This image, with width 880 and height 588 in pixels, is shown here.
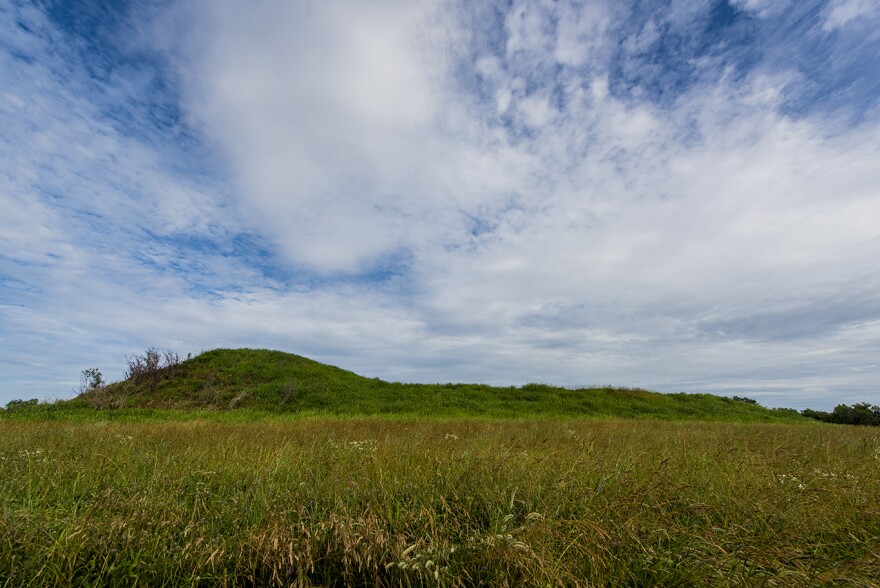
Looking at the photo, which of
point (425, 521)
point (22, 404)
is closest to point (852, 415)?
point (425, 521)

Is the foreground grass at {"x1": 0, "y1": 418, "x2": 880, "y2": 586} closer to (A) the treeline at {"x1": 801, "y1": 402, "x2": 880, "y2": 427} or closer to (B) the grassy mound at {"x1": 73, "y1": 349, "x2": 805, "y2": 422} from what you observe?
(B) the grassy mound at {"x1": 73, "y1": 349, "x2": 805, "y2": 422}

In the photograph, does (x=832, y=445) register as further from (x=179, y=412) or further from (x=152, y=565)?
(x=179, y=412)

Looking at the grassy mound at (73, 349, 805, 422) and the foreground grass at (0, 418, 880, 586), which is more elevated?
the grassy mound at (73, 349, 805, 422)

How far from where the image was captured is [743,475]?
18.4 ft

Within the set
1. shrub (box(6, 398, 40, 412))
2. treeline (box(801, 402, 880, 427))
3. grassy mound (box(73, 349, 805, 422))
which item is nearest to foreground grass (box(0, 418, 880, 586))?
grassy mound (box(73, 349, 805, 422))

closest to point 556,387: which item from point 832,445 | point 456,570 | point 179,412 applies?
point 832,445

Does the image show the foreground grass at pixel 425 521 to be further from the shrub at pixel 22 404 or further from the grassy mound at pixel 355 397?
the shrub at pixel 22 404

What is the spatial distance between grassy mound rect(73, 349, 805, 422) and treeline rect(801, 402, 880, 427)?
2252 millimetres

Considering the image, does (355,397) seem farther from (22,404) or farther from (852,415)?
(852,415)

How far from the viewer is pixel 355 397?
2447 cm

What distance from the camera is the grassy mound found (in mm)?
22516

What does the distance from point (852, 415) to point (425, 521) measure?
3673 cm

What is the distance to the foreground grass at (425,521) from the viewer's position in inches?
117

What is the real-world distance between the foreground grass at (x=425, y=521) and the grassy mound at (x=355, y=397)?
1545cm
